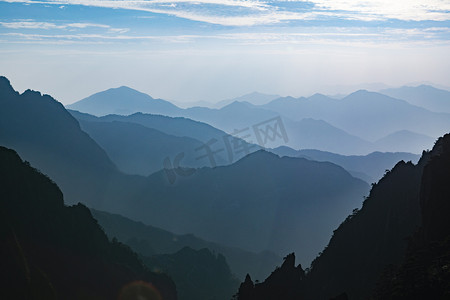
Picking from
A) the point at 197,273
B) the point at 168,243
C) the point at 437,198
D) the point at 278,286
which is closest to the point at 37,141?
the point at 168,243

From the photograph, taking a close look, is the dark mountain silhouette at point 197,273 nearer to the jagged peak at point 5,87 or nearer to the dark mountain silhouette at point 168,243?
the dark mountain silhouette at point 168,243

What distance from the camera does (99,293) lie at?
6962 cm

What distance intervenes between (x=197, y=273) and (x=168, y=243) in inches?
1370

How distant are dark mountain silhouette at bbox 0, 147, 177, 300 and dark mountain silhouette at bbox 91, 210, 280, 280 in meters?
58.3

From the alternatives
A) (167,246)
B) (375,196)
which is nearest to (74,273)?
(375,196)

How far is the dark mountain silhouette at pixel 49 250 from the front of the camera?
181 feet

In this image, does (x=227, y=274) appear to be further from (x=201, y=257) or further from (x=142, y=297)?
(x=142, y=297)

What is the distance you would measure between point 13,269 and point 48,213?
58.0 ft

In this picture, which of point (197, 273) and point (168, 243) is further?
point (168, 243)

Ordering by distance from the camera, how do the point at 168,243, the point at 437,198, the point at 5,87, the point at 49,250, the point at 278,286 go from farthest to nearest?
the point at 5,87 < the point at 168,243 < the point at 49,250 < the point at 278,286 < the point at 437,198

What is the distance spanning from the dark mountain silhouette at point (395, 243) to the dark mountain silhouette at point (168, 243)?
75.0m

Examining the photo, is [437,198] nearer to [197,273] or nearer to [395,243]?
[395,243]

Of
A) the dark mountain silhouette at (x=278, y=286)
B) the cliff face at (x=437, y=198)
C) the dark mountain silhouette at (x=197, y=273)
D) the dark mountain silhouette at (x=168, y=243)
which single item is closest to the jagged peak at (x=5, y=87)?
the dark mountain silhouette at (x=168, y=243)

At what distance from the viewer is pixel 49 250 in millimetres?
Answer: 66000
